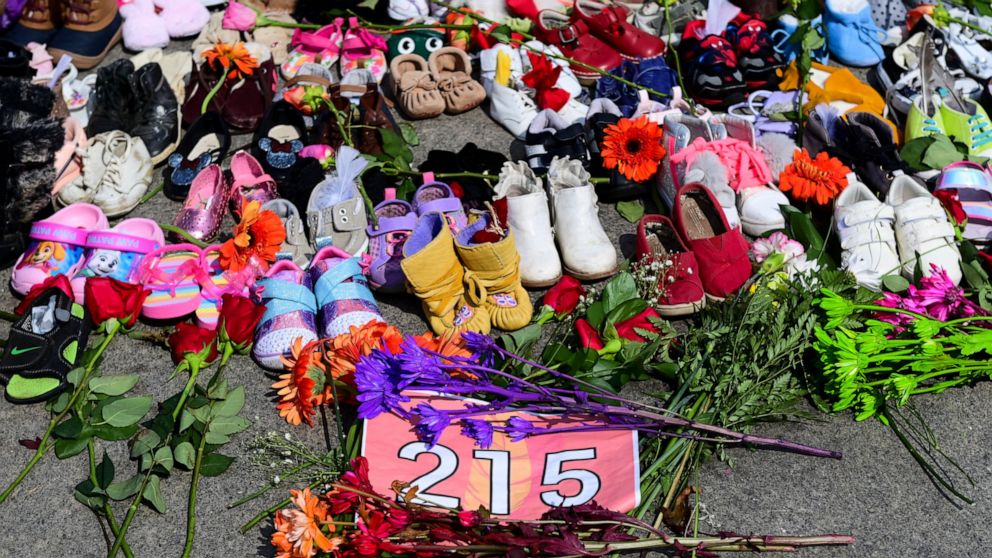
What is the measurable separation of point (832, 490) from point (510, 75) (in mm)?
2496

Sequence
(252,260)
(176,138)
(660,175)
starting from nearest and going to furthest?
1. (252,260)
2. (660,175)
3. (176,138)

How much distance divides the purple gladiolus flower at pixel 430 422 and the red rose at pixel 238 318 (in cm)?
76

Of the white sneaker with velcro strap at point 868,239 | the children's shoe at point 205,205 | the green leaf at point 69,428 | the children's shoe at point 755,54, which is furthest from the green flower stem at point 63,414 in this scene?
the children's shoe at point 755,54

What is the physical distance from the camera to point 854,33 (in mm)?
4551

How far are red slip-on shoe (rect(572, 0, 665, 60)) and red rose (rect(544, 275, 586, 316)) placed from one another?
5.82ft

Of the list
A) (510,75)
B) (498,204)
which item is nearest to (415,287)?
(498,204)

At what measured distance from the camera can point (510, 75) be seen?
14.2 ft

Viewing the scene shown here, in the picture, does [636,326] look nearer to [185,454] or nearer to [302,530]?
[302,530]

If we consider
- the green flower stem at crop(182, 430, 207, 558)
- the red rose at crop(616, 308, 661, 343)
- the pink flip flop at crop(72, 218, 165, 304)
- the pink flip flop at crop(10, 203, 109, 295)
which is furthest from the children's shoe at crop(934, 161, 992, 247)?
the pink flip flop at crop(10, 203, 109, 295)

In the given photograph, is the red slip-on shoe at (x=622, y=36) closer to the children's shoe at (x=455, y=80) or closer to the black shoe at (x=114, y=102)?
the children's shoe at (x=455, y=80)

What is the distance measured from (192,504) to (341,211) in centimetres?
132

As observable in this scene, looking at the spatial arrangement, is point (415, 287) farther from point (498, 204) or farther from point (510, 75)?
point (510, 75)

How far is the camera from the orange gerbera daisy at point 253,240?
3.17 meters

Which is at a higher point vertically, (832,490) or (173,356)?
(832,490)
